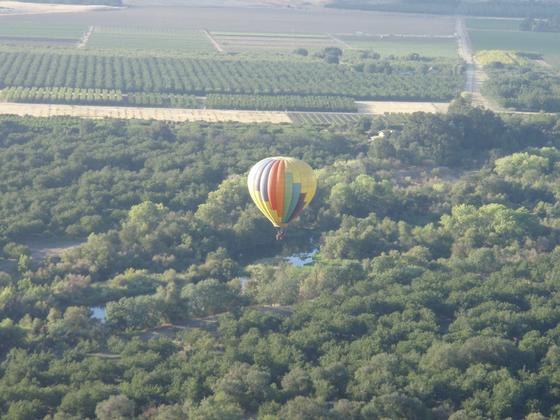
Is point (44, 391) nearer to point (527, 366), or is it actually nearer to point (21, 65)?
point (527, 366)

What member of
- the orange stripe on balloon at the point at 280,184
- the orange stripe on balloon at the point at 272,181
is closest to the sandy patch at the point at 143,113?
the orange stripe on balloon at the point at 280,184

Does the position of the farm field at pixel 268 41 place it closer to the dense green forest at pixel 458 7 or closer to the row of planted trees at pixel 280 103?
the row of planted trees at pixel 280 103

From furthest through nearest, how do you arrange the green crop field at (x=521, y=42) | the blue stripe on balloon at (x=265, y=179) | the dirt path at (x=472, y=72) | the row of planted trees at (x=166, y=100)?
1. the green crop field at (x=521, y=42)
2. the dirt path at (x=472, y=72)
3. the row of planted trees at (x=166, y=100)
4. the blue stripe on balloon at (x=265, y=179)

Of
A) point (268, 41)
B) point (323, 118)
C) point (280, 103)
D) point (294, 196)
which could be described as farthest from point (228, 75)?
point (294, 196)

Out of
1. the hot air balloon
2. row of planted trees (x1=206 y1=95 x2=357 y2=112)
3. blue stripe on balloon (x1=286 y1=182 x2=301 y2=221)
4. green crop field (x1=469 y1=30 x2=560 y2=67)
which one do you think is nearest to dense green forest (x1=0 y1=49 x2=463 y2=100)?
row of planted trees (x1=206 y1=95 x2=357 y2=112)

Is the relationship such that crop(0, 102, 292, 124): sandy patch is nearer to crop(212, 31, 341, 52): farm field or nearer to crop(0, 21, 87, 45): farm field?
crop(0, 21, 87, 45): farm field

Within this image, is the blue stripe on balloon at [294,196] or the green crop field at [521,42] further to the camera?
the green crop field at [521,42]

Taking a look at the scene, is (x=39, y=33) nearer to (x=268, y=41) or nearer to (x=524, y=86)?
(x=268, y=41)
